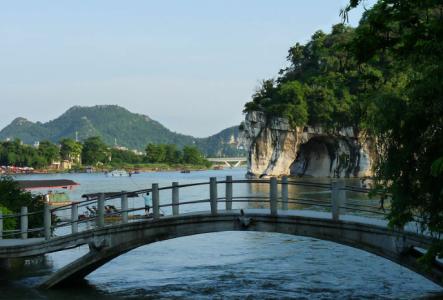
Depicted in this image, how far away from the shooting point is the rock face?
129 m

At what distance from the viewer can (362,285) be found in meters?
20.7

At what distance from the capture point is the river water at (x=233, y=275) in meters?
19.4

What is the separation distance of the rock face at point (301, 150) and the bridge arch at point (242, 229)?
362 ft

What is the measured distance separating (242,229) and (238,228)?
131 mm

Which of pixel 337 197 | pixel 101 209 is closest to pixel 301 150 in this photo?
pixel 101 209

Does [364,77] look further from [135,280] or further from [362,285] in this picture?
[135,280]

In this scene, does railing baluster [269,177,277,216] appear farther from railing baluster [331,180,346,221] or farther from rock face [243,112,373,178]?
rock face [243,112,373,178]

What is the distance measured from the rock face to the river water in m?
99.0

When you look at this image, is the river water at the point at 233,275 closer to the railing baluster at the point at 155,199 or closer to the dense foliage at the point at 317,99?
the railing baluster at the point at 155,199

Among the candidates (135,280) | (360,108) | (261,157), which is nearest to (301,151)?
(261,157)

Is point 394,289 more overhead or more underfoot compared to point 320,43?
more underfoot

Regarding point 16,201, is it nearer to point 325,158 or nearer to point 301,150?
point 301,150

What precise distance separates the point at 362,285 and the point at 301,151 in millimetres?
120468

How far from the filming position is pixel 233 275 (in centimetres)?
2306
